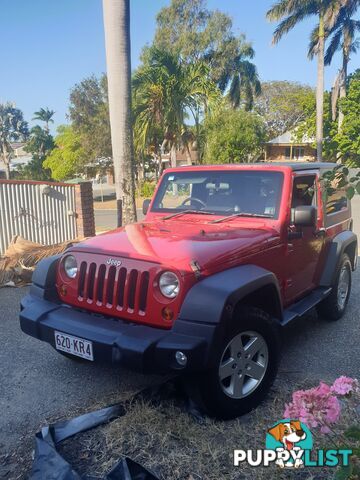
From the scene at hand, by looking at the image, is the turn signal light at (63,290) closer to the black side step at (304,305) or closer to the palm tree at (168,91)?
the black side step at (304,305)

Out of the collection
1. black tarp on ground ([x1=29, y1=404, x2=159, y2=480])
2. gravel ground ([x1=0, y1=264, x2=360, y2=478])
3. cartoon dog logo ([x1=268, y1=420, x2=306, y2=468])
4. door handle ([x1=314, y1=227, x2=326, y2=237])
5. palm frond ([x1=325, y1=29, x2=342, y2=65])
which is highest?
palm frond ([x1=325, y1=29, x2=342, y2=65])

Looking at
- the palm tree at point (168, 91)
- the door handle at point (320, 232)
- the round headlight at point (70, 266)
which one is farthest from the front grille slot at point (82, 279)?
the palm tree at point (168, 91)

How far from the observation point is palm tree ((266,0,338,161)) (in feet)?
80.7

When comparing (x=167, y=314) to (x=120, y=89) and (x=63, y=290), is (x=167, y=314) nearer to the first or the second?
(x=63, y=290)

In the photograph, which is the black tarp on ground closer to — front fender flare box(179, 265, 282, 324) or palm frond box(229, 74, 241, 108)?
front fender flare box(179, 265, 282, 324)

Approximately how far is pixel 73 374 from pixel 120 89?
5231mm

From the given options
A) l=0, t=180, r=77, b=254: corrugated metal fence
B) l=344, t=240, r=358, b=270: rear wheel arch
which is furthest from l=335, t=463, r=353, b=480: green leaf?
l=0, t=180, r=77, b=254: corrugated metal fence

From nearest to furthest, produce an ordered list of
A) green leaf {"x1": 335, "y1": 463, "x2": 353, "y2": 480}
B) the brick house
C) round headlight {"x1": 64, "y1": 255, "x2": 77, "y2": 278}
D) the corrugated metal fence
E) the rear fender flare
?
green leaf {"x1": 335, "y1": 463, "x2": 353, "y2": 480} → round headlight {"x1": 64, "y1": 255, "x2": 77, "y2": 278} → the rear fender flare → the corrugated metal fence → the brick house

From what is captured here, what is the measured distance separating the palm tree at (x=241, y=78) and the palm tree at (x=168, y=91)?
517 inches

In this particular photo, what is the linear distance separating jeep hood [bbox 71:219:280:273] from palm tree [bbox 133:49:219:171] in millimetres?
15957

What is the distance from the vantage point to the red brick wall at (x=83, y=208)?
865 centimetres

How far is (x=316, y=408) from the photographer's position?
193 centimetres

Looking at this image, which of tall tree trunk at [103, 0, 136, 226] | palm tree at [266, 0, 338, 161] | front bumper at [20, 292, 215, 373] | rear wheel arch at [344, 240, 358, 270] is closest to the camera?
front bumper at [20, 292, 215, 373]

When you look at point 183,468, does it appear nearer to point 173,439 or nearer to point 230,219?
point 173,439
